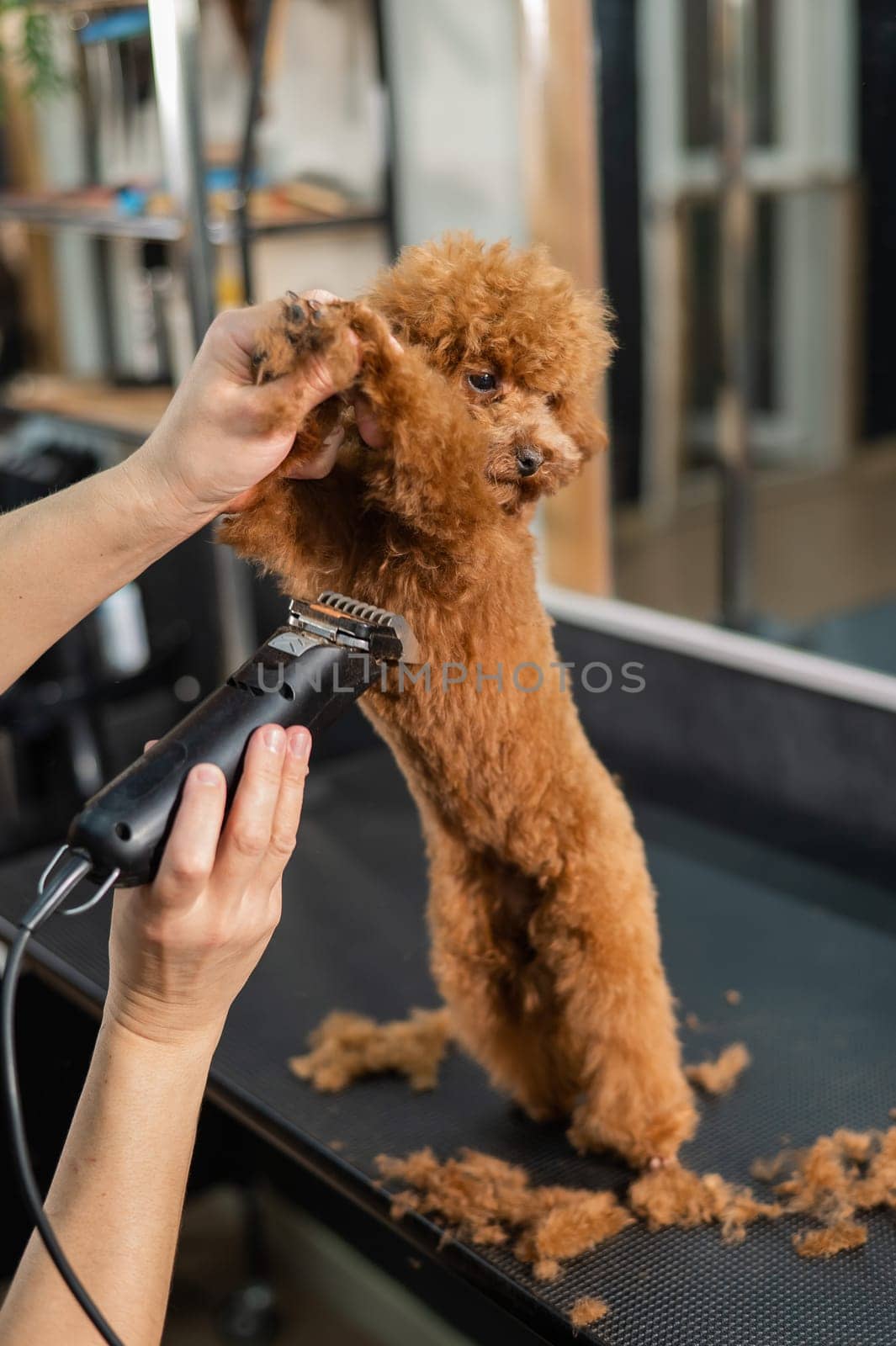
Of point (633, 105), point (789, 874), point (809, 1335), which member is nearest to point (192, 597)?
point (633, 105)

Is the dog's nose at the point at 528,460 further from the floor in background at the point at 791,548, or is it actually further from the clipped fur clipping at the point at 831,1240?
the floor in background at the point at 791,548

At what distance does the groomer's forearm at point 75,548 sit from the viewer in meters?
0.60

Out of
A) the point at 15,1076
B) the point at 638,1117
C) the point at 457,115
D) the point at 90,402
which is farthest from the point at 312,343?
the point at 90,402

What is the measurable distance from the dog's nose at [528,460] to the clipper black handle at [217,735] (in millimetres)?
117

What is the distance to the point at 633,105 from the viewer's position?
154cm

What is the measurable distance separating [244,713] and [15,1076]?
0.54ft

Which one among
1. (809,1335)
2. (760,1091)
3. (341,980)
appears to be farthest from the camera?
(341,980)

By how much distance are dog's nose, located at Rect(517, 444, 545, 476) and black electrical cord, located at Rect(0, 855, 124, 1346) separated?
266 mm

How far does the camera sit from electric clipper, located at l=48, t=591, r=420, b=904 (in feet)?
1.55

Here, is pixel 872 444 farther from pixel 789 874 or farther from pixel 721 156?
pixel 789 874

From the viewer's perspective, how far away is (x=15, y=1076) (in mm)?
474

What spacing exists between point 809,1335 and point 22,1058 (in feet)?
2.20

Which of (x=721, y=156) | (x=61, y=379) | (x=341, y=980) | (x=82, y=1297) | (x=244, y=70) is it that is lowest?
(x=341, y=980)

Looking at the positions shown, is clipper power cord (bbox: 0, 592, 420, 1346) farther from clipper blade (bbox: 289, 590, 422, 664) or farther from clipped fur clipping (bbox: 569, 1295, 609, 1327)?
clipped fur clipping (bbox: 569, 1295, 609, 1327)
